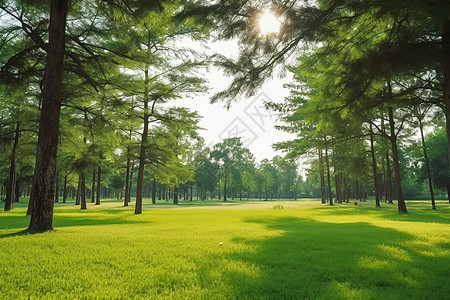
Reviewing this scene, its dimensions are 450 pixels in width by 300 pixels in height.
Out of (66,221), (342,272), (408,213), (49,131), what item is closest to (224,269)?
(342,272)

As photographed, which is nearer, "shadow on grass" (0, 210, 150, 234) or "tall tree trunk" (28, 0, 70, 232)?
"tall tree trunk" (28, 0, 70, 232)

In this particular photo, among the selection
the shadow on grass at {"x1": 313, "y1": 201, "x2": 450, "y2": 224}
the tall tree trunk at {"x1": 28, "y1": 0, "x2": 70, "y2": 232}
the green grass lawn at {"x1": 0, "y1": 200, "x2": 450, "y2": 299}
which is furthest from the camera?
the shadow on grass at {"x1": 313, "y1": 201, "x2": 450, "y2": 224}

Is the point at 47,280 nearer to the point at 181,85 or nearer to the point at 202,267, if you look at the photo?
the point at 202,267

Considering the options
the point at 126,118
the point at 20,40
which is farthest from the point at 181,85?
the point at 20,40

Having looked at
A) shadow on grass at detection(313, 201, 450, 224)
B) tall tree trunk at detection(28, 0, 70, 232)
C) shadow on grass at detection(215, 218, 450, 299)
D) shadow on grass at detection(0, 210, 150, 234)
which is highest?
tall tree trunk at detection(28, 0, 70, 232)

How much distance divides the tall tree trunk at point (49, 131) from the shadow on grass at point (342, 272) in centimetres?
697

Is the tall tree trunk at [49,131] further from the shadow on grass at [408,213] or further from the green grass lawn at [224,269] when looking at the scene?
the shadow on grass at [408,213]

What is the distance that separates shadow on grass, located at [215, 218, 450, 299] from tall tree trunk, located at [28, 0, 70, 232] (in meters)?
6.97

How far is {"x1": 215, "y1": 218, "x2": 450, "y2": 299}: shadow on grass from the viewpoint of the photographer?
347 centimetres

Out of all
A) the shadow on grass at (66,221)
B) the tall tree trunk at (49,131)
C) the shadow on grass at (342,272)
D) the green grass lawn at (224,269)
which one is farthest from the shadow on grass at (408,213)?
the tall tree trunk at (49,131)

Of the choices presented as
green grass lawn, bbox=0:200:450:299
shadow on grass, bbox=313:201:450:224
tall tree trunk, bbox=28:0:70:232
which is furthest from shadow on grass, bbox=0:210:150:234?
shadow on grass, bbox=313:201:450:224

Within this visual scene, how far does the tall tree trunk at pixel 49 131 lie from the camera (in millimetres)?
8555

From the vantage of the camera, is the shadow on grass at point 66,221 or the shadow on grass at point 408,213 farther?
the shadow on grass at point 408,213

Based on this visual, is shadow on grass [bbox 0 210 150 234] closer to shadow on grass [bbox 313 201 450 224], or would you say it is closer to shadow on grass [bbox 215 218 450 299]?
shadow on grass [bbox 215 218 450 299]
